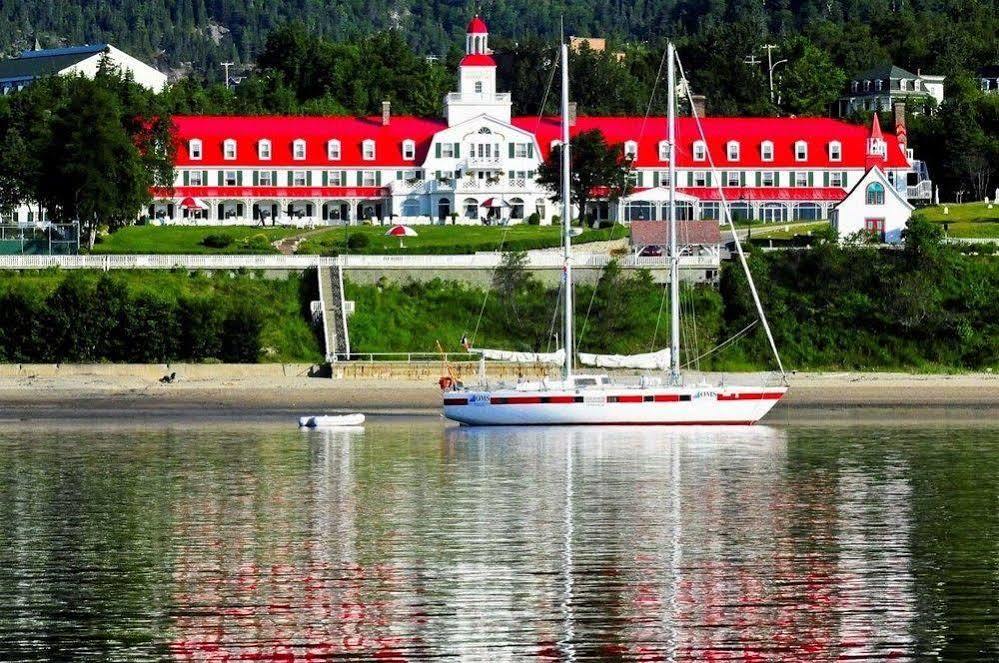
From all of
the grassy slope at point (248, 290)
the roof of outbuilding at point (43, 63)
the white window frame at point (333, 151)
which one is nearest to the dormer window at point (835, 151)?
the white window frame at point (333, 151)

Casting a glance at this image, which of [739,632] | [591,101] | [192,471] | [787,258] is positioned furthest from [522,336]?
[591,101]

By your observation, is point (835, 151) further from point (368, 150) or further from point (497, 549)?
point (497, 549)

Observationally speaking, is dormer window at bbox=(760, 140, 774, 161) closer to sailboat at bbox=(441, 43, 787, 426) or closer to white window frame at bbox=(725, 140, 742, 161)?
white window frame at bbox=(725, 140, 742, 161)

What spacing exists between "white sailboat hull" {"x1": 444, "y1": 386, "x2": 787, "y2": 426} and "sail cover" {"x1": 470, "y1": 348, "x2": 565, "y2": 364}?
32.8 ft

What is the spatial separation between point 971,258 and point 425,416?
95.8 ft

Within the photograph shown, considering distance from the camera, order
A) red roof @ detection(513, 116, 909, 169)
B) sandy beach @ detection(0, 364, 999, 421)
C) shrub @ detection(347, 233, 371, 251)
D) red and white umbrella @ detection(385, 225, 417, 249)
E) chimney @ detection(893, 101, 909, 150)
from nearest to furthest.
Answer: sandy beach @ detection(0, 364, 999, 421)
shrub @ detection(347, 233, 371, 251)
red and white umbrella @ detection(385, 225, 417, 249)
red roof @ detection(513, 116, 909, 169)
chimney @ detection(893, 101, 909, 150)

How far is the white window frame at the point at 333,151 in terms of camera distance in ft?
391

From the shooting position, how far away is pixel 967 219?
4186 inches

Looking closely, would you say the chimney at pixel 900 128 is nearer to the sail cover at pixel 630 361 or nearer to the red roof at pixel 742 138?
the red roof at pixel 742 138

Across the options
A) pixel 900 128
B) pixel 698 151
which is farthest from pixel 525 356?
pixel 900 128

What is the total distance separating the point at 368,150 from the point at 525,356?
4448 cm

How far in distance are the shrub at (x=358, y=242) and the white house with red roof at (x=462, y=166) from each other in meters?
18.4

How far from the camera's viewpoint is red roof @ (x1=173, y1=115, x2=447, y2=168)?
389 feet

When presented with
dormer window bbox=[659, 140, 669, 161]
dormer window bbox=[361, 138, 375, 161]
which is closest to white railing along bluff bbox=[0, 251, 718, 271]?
dormer window bbox=[659, 140, 669, 161]
